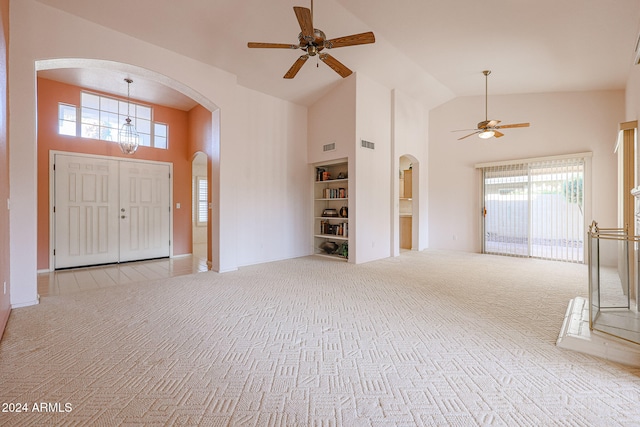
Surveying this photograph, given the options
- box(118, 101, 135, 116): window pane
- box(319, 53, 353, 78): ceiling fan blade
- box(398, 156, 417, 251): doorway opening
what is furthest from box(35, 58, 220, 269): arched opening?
box(398, 156, 417, 251): doorway opening

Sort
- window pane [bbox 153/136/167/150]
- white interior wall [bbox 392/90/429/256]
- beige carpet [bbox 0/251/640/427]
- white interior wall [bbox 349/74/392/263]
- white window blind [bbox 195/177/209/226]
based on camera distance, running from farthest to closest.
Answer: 1. white window blind [bbox 195/177/209/226]
2. white interior wall [bbox 392/90/429/256]
3. window pane [bbox 153/136/167/150]
4. white interior wall [bbox 349/74/392/263]
5. beige carpet [bbox 0/251/640/427]

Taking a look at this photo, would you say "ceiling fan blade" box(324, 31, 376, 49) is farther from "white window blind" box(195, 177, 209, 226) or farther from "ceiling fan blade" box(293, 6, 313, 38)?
"white window blind" box(195, 177, 209, 226)

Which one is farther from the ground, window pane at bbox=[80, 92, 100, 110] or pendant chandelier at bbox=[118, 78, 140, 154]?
window pane at bbox=[80, 92, 100, 110]

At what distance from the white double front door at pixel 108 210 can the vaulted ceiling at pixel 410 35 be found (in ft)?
5.35

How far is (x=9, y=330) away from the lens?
260 cm

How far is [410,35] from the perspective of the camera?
459 cm

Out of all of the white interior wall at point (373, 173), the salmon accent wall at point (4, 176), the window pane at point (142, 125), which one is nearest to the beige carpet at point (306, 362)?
the salmon accent wall at point (4, 176)

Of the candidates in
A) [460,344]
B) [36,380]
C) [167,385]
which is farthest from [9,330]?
[460,344]

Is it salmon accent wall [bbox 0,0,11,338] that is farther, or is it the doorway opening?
the doorway opening

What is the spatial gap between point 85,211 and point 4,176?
304cm

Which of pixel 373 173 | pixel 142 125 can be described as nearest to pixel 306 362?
pixel 373 173

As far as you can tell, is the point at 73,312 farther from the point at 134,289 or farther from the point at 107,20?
the point at 107,20

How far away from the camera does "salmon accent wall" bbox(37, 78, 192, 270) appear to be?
5062mm

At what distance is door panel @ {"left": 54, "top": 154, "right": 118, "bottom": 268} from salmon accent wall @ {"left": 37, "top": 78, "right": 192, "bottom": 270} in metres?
0.16
